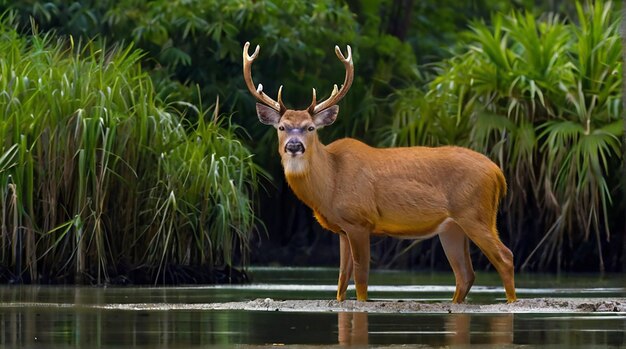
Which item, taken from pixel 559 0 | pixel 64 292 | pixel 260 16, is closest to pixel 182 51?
pixel 260 16

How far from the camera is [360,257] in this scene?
15688mm

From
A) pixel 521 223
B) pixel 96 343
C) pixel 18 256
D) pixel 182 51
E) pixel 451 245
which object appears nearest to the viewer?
pixel 96 343

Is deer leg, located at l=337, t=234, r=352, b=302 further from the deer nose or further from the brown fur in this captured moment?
the deer nose

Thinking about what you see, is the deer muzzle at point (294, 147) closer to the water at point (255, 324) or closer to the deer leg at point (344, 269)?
the deer leg at point (344, 269)

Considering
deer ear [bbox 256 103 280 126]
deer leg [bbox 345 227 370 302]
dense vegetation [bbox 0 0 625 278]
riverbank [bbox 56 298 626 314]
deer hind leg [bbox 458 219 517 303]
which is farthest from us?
dense vegetation [bbox 0 0 625 278]

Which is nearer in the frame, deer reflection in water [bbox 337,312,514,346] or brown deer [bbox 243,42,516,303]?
deer reflection in water [bbox 337,312,514,346]

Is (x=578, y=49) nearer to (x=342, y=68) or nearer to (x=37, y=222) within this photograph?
(x=342, y=68)

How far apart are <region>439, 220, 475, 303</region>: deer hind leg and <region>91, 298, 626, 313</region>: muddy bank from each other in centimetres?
92

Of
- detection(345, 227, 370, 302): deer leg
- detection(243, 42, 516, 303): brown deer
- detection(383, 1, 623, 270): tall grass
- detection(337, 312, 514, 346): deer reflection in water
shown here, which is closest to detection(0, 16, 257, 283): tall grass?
detection(243, 42, 516, 303): brown deer

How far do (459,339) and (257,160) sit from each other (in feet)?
56.4

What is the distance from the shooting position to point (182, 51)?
27469 mm

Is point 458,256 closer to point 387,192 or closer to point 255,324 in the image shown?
point 387,192

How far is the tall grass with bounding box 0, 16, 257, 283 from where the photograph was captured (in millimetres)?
18797

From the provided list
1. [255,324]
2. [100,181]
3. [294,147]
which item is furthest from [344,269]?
[100,181]
